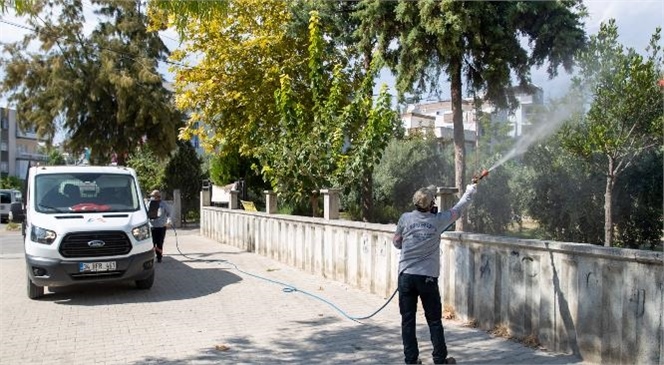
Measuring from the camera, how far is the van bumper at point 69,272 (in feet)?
29.6

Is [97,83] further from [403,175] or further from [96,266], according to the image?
[96,266]

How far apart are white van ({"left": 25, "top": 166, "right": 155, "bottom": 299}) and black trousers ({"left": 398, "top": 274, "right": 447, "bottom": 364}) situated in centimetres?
540

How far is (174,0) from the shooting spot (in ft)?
21.5

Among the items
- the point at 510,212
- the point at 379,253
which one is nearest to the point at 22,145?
the point at 510,212

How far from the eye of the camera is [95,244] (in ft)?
30.4

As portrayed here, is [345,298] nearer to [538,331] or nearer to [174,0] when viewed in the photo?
[538,331]

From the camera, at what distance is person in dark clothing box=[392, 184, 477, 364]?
18.5ft

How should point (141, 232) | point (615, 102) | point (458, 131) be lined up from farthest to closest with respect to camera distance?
point (458, 131) → point (615, 102) → point (141, 232)

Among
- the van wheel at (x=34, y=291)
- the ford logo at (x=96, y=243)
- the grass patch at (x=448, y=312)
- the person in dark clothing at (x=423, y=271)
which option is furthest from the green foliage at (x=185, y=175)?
the person in dark clothing at (x=423, y=271)

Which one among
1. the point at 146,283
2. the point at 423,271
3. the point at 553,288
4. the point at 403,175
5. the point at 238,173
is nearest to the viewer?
the point at 423,271

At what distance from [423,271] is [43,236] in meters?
6.34

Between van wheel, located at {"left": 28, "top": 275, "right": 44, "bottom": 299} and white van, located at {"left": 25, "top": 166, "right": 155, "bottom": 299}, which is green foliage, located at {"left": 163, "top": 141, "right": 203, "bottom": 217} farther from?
van wheel, located at {"left": 28, "top": 275, "right": 44, "bottom": 299}

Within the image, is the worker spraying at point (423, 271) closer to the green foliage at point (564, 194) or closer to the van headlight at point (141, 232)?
the van headlight at point (141, 232)

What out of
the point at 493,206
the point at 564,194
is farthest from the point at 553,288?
the point at 493,206
